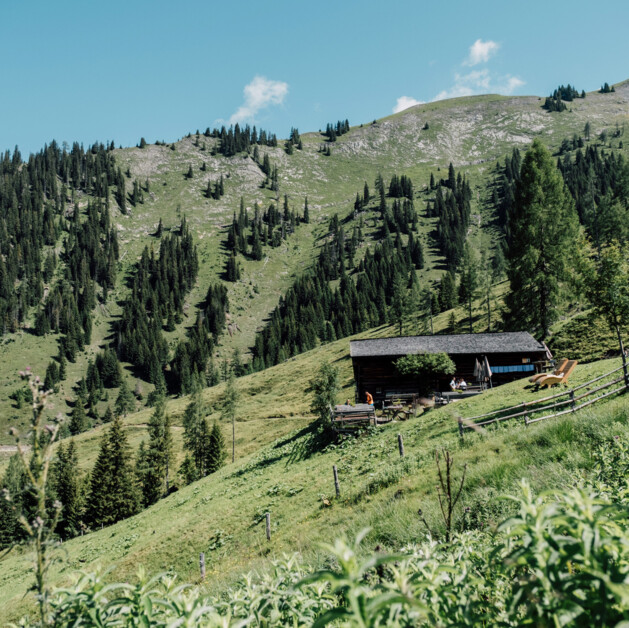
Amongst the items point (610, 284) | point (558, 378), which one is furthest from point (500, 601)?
point (558, 378)

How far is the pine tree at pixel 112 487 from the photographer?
52.1 metres

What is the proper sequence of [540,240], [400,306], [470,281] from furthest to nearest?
[400,306] < [470,281] < [540,240]

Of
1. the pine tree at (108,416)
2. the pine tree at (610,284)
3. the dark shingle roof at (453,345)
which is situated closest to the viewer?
the pine tree at (610,284)

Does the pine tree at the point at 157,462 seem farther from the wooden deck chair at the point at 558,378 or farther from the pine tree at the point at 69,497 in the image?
the wooden deck chair at the point at 558,378

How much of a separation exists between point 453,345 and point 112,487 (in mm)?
48743

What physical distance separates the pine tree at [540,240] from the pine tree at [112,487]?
54546mm

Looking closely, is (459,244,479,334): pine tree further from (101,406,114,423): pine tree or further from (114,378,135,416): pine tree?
(101,406,114,423): pine tree

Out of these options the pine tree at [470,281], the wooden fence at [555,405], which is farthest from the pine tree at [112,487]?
the pine tree at [470,281]

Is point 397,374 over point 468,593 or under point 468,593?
under

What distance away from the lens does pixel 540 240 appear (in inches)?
1508

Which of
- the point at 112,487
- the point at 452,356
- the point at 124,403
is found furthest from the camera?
the point at 124,403

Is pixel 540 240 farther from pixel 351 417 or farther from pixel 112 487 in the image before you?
pixel 112 487

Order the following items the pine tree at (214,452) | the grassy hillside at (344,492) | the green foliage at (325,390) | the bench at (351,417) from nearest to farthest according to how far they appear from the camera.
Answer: the grassy hillside at (344,492)
the bench at (351,417)
the green foliage at (325,390)
the pine tree at (214,452)

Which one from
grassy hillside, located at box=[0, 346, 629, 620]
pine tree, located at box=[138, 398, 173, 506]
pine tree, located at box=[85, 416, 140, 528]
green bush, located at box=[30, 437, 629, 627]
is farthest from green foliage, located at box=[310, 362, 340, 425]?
pine tree, located at box=[138, 398, 173, 506]
